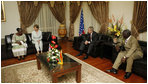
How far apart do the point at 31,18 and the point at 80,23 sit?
244cm

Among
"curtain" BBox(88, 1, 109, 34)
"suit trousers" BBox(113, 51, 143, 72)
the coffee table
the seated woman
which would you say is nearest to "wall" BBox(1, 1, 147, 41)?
"curtain" BBox(88, 1, 109, 34)

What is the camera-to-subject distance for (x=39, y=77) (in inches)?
122

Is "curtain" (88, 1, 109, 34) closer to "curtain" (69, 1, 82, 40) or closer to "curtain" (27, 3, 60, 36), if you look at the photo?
"curtain" (69, 1, 82, 40)

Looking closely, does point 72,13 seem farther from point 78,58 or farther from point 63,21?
point 78,58

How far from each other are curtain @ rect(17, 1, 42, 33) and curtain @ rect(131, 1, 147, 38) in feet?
14.7

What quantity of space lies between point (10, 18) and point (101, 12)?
4098 millimetres

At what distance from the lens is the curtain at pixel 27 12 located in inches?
236

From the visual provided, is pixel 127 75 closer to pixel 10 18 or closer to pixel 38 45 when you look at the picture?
pixel 38 45

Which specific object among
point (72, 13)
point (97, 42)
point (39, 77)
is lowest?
point (39, 77)

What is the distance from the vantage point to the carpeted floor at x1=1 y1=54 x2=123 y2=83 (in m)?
2.93

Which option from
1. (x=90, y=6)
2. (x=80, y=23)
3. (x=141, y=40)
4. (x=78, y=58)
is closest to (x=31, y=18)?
(x=80, y=23)

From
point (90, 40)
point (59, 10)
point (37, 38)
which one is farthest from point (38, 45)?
point (59, 10)

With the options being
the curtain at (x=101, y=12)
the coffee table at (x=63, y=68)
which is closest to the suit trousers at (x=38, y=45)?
the coffee table at (x=63, y=68)

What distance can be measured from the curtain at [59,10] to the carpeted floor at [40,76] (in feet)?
12.9
